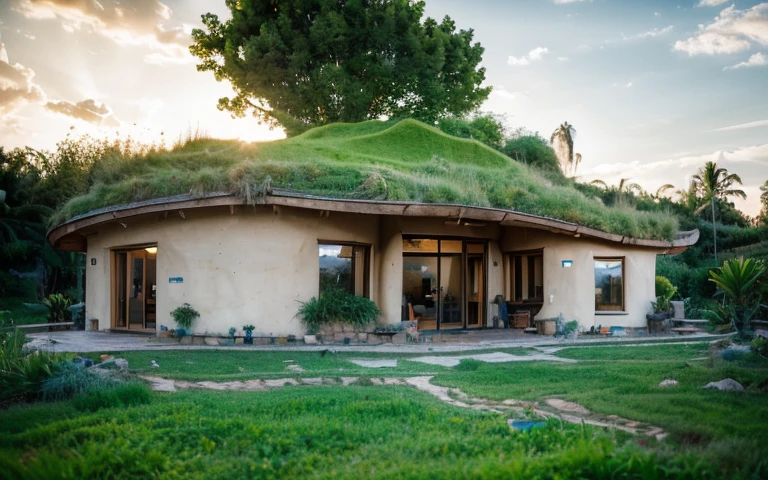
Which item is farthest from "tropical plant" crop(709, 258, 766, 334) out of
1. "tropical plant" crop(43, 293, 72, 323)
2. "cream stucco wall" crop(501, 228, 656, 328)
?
"tropical plant" crop(43, 293, 72, 323)

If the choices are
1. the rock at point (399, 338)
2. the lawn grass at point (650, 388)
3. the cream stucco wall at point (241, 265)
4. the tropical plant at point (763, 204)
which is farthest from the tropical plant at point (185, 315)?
the tropical plant at point (763, 204)

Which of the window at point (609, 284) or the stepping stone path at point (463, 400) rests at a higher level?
the window at point (609, 284)

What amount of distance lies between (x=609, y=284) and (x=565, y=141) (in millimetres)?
34079

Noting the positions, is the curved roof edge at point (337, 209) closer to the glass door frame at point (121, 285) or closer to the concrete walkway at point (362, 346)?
the glass door frame at point (121, 285)

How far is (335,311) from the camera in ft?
47.3

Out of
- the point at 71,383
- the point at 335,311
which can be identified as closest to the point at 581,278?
the point at 335,311

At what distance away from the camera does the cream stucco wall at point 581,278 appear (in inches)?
661

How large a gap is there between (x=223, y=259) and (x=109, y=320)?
16.5 ft

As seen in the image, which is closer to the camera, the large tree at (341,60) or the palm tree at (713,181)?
the large tree at (341,60)

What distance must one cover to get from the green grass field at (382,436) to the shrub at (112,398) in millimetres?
119

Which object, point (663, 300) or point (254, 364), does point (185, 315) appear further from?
point (663, 300)

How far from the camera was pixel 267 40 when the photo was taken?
102 ft

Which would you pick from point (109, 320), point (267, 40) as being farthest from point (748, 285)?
point (267, 40)

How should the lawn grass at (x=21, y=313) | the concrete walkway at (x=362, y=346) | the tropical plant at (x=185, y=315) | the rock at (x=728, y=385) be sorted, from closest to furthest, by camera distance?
the rock at (x=728, y=385) → the concrete walkway at (x=362, y=346) → the tropical plant at (x=185, y=315) → the lawn grass at (x=21, y=313)
